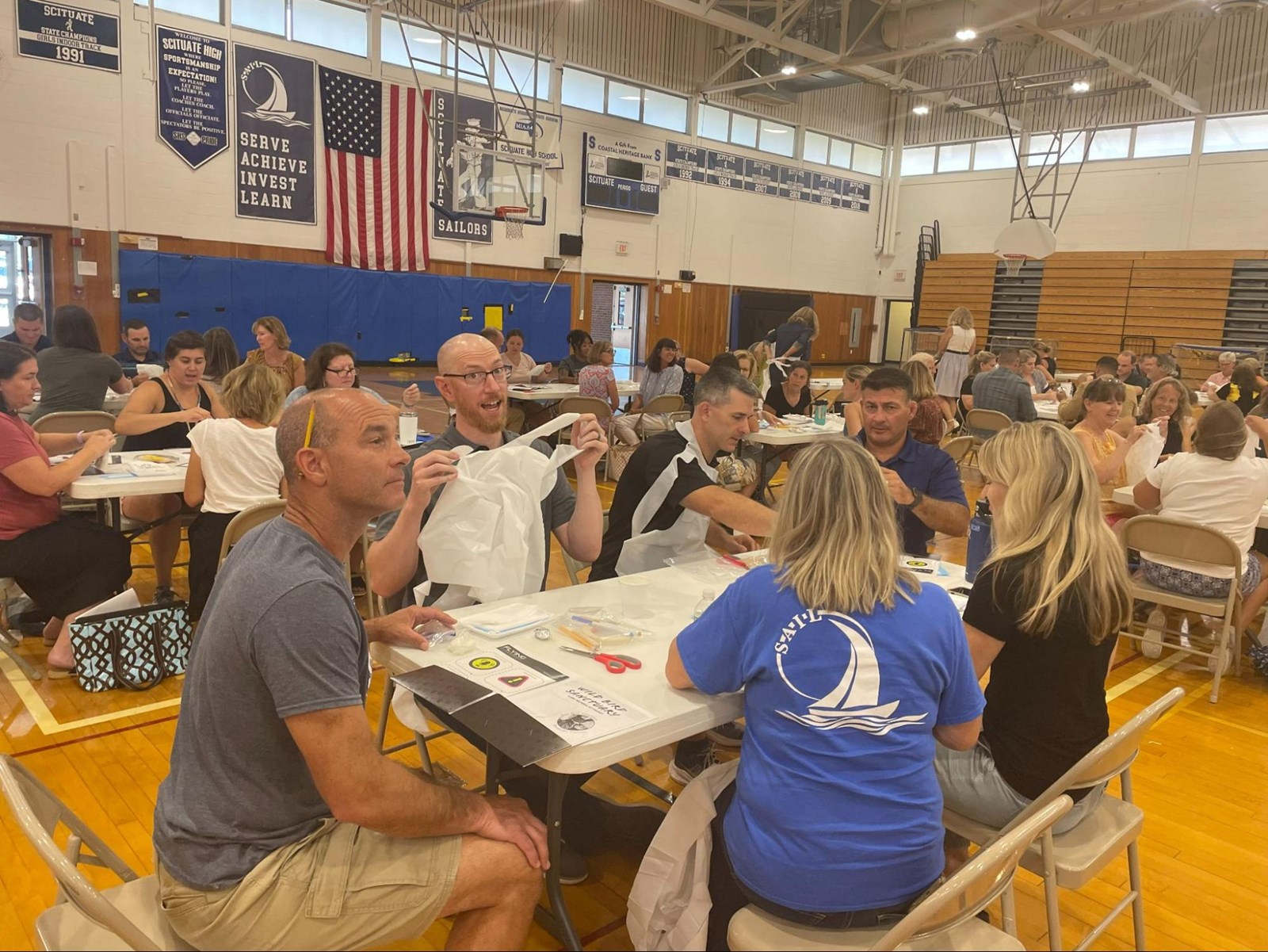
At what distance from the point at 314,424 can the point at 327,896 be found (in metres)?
0.82

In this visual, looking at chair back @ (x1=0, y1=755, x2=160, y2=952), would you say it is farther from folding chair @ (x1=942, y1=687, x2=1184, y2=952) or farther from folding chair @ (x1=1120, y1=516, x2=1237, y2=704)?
folding chair @ (x1=1120, y1=516, x2=1237, y2=704)

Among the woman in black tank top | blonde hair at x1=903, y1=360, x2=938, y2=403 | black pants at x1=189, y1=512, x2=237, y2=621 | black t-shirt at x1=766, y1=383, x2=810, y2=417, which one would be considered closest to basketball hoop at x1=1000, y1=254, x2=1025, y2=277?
black t-shirt at x1=766, y1=383, x2=810, y2=417

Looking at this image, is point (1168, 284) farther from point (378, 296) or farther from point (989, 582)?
point (989, 582)

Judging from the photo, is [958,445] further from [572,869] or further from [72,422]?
[72,422]

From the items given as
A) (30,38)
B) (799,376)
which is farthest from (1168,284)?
(30,38)

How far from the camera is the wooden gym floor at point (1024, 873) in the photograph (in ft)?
8.14

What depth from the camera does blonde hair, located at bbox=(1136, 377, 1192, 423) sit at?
18.8 feet

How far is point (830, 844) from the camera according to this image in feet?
5.28

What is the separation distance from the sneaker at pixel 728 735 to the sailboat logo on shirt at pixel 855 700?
146cm

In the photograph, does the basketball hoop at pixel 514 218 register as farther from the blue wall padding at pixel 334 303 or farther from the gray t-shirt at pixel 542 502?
the gray t-shirt at pixel 542 502

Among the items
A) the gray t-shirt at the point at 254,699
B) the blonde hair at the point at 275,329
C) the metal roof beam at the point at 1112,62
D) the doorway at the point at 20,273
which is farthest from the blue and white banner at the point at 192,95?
the gray t-shirt at the point at 254,699

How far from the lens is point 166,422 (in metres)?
4.72

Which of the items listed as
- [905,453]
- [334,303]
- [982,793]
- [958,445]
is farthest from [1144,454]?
[334,303]

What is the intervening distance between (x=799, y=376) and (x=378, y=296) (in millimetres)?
7568
